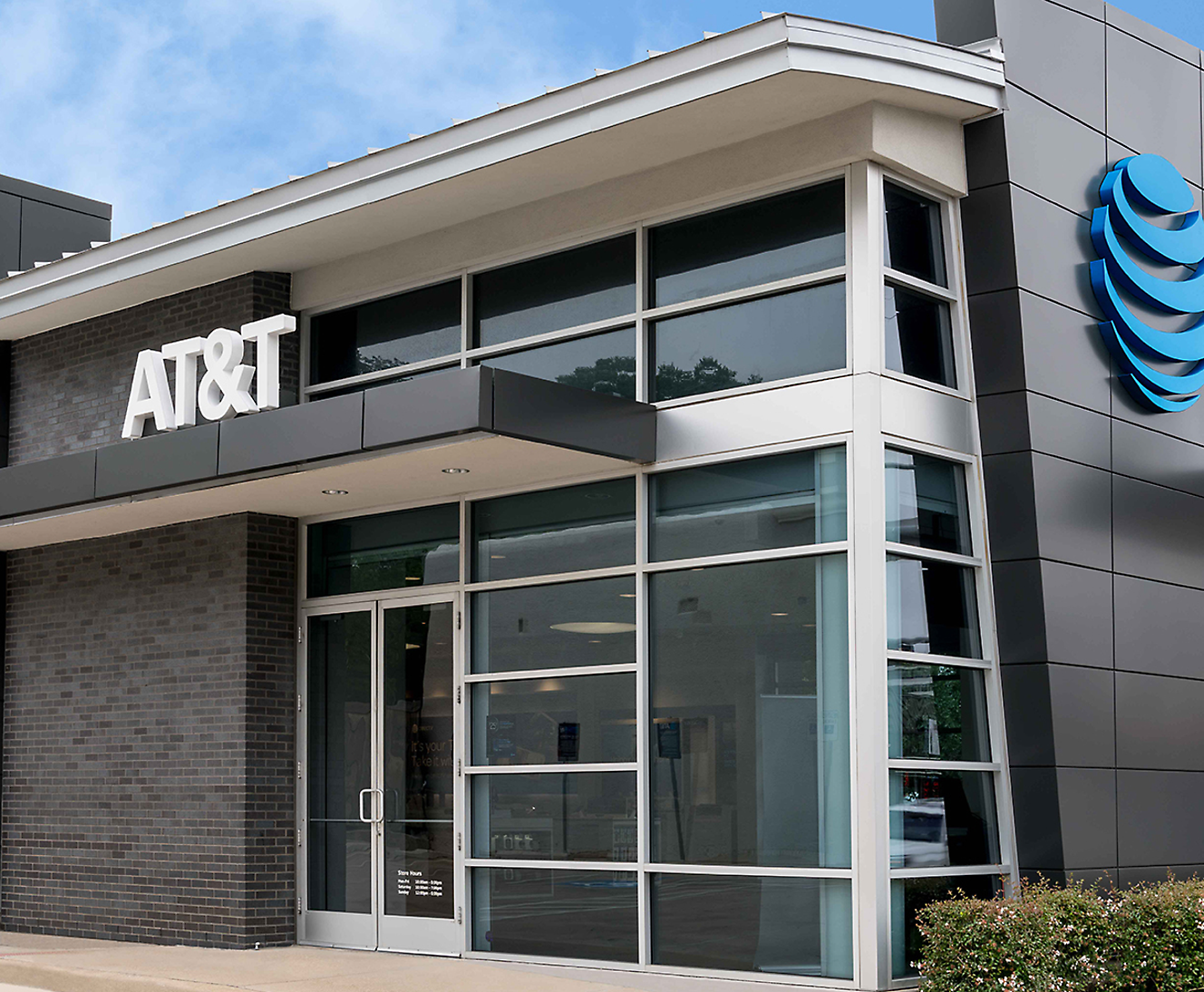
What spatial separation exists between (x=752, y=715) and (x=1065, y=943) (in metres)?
2.41

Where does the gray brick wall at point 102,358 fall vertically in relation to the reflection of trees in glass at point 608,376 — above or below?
above

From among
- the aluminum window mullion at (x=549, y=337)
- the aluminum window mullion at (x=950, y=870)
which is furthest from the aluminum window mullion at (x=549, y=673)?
the aluminum window mullion at (x=549, y=337)

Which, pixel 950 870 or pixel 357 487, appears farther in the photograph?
pixel 357 487

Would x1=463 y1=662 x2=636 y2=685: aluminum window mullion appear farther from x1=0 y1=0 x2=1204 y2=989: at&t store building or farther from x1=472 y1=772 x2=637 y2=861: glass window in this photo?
x1=472 y1=772 x2=637 y2=861: glass window

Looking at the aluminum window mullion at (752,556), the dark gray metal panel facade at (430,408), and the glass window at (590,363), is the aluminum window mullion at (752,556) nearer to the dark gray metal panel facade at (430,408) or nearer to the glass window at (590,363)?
the glass window at (590,363)

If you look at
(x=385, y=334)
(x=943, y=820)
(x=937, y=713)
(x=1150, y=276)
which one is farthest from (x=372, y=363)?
(x=1150, y=276)

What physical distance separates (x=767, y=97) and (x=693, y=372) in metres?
2.06

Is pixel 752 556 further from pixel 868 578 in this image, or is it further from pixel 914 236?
pixel 914 236

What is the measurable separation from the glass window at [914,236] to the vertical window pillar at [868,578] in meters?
0.26

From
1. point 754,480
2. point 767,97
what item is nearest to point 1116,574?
point 754,480

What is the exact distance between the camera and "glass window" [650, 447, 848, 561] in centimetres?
998

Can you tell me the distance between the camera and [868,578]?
9.59 meters

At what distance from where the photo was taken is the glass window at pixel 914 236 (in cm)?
1029

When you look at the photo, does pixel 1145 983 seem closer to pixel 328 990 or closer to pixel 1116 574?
pixel 1116 574
